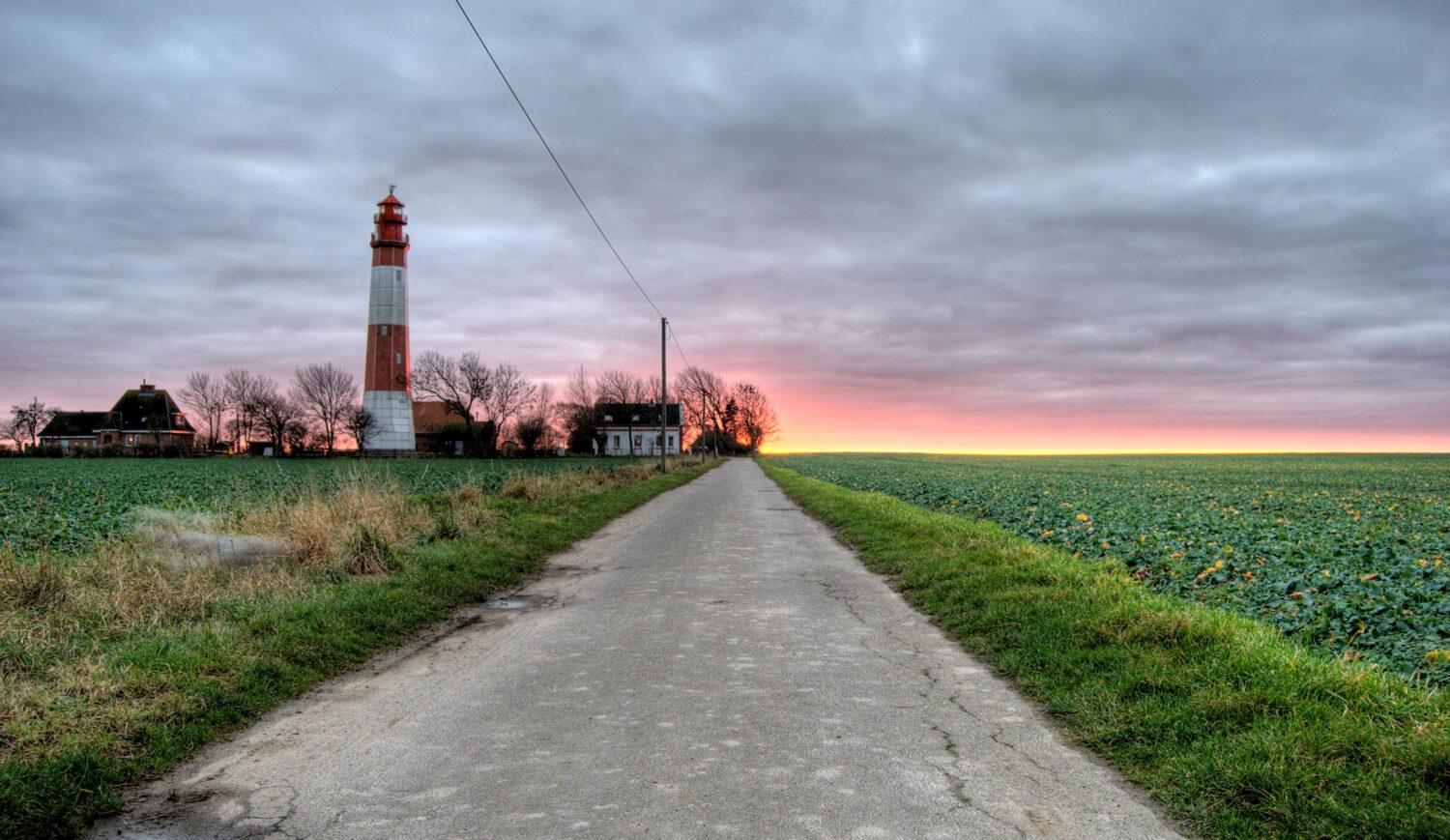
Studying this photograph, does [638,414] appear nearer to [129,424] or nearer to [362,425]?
[362,425]

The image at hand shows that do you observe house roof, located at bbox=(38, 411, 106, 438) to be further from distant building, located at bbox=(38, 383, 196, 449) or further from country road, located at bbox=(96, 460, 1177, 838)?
country road, located at bbox=(96, 460, 1177, 838)

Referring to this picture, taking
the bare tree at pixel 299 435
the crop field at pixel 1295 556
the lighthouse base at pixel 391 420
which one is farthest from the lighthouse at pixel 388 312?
the crop field at pixel 1295 556

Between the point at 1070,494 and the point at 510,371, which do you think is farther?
the point at 510,371

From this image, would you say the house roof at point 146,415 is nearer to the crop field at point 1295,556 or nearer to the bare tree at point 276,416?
the bare tree at point 276,416

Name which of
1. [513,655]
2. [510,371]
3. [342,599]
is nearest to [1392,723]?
[513,655]

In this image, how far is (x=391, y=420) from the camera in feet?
190

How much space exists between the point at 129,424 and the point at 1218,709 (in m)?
117

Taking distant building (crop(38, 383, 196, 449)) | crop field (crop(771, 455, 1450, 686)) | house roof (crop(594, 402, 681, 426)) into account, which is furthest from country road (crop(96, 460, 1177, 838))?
distant building (crop(38, 383, 196, 449))

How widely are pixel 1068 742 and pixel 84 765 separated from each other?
5.17 metres

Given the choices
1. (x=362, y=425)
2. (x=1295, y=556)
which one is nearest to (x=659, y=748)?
(x=1295, y=556)

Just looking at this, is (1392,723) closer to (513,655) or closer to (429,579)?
(513,655)

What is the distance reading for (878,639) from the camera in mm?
7039

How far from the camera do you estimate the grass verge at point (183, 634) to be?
406 centimetres

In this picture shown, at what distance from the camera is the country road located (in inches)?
139
